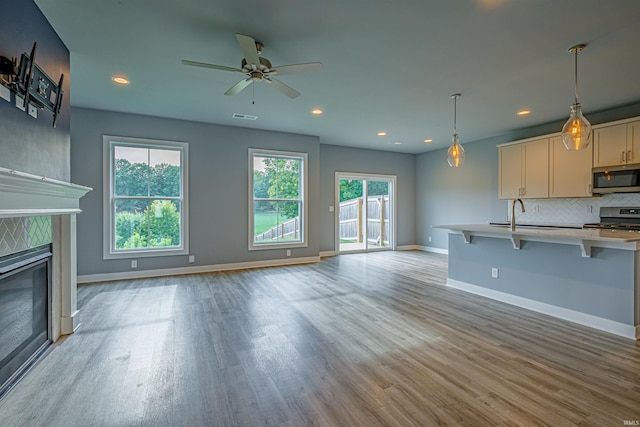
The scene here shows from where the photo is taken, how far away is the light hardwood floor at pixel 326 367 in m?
1.77

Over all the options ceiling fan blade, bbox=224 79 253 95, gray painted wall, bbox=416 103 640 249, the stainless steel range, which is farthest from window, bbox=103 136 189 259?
the stainless steel range

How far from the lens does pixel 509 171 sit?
587 cm

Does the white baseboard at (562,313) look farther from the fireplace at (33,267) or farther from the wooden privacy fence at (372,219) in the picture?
the fireplace at (33,267)

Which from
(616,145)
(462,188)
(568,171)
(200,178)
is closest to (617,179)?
(616,145)

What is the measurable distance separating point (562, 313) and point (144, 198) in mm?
6180

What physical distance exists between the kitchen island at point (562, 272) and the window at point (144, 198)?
470 cm

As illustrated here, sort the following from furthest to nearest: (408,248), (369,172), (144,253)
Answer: (408,248) < (369,172) < (144,253)

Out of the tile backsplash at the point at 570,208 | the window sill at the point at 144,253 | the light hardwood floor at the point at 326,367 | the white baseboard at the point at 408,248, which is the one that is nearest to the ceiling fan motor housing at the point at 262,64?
the light hardwood floor at the point at 326,367

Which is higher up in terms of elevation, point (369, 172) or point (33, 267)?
point (369, 172)

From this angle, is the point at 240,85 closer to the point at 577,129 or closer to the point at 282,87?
the point at 282,87

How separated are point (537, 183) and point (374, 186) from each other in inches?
151

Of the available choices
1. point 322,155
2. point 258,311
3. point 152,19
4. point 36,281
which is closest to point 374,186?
point 322,155

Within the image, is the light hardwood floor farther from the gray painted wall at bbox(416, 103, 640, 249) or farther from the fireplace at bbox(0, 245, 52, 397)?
the gray painted wall at bbox(416, 103, 640, 249)

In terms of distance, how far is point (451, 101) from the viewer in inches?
174
